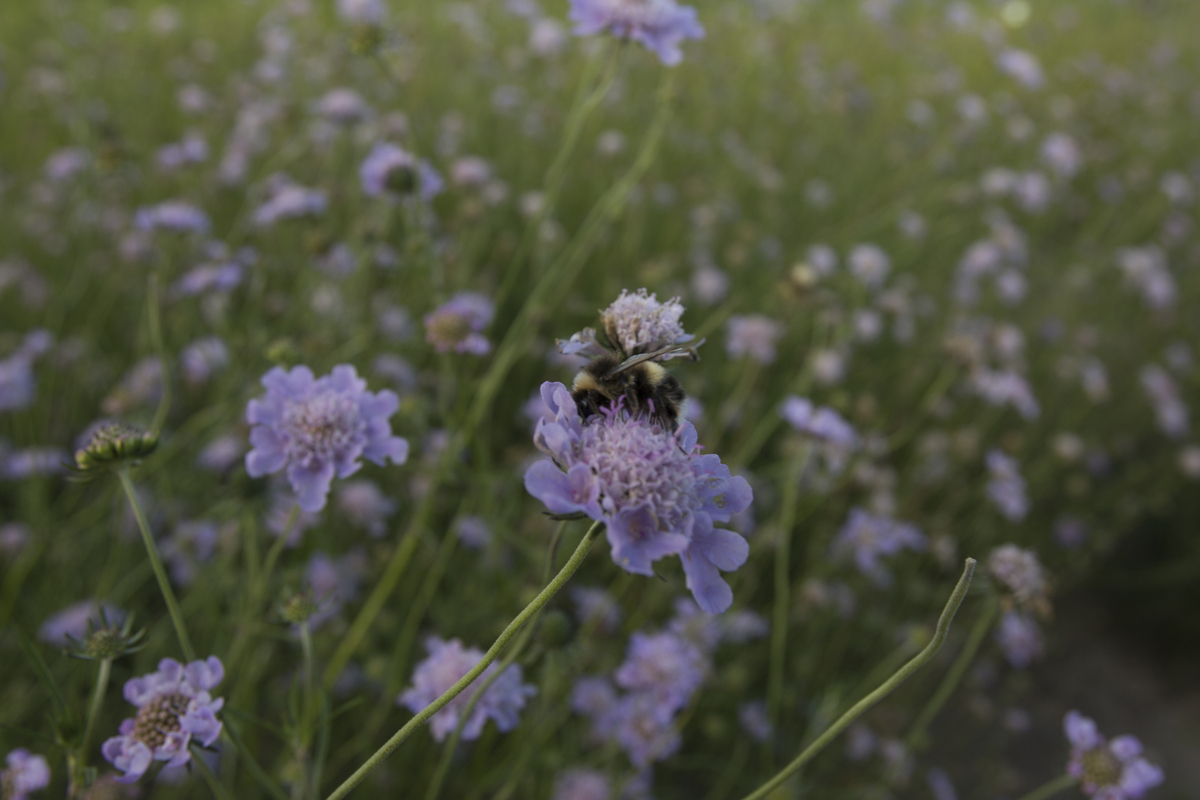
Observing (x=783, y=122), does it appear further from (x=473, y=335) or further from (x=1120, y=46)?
(x=1120, y=46)

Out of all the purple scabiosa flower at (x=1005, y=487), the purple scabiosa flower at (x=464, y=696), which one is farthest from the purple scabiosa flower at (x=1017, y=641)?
the purple scabiosa flower at (x=464, y=696)

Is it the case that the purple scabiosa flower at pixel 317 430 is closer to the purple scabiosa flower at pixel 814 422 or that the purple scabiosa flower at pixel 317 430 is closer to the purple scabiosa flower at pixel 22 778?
the purple scabiosa flower at pixel 22 778

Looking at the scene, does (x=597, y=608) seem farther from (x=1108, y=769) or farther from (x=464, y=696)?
(x=1108, y=769)

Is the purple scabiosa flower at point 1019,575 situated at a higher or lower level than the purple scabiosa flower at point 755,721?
higher

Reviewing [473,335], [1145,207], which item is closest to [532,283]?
[473,335]

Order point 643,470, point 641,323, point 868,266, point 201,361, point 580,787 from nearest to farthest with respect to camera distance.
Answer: point 643,470
point 641,323
point 580,787
point 201,361
point 868,266

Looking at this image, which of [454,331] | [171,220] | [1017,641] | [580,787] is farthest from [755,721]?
[171,220]
